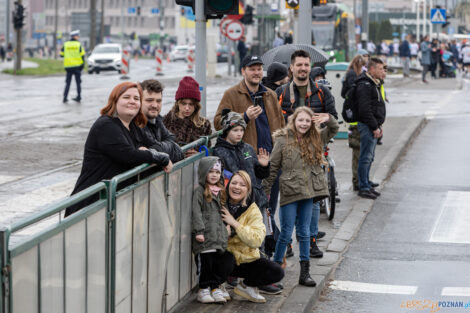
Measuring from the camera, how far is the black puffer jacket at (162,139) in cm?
628

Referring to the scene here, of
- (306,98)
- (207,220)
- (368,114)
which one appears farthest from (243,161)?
(368,114)

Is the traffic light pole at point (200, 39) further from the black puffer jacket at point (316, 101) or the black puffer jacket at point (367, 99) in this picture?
the black puffer jacket at point (367, 99)

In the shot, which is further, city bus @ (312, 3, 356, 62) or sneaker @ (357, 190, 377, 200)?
city bus @ (312, 3, 356, 62)

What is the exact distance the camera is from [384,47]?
6031cm

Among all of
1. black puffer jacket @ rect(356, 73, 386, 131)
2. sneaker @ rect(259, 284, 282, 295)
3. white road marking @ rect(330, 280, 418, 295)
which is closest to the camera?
sneaker @ rect(259, 284, 282, 295)

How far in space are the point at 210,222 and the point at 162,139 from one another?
0.72 m

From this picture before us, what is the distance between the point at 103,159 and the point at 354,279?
3.27 metres

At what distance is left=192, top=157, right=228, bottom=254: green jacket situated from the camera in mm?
6730

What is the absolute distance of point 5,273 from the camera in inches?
152

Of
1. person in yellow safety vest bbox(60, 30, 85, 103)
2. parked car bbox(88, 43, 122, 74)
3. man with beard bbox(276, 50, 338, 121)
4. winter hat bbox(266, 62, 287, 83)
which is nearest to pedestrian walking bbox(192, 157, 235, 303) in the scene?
man with beard bbox(276, 50, 338, 121)

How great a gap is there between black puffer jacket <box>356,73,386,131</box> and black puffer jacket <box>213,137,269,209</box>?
174 inches

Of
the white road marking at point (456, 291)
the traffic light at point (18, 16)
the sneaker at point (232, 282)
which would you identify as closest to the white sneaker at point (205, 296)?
the sneaker at point (232, 282)

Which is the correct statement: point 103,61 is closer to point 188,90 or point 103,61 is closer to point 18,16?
point 18,16

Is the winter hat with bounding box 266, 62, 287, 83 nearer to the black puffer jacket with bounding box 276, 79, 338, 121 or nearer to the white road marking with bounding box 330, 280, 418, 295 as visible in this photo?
the black puffer jacket with bounding box 276, 79, 338, 121
